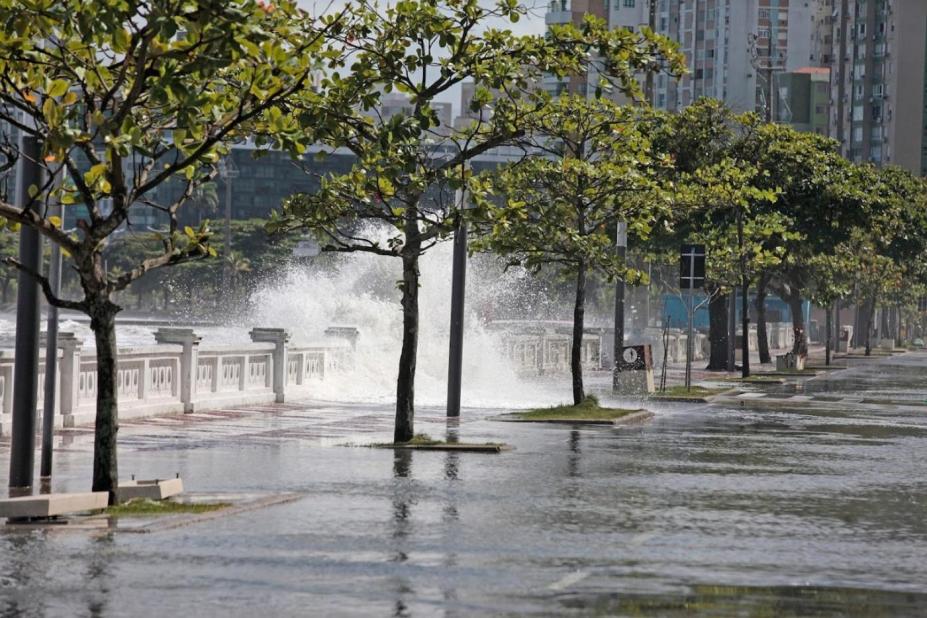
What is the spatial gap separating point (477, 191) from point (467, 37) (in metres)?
2.78

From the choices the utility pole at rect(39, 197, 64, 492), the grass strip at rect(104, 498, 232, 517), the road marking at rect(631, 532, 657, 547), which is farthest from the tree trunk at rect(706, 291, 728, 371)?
the road marking at rect(631, 532, 657, 547)

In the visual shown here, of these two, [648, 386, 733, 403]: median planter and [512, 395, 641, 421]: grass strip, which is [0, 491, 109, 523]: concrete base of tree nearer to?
[512, 395, 641, 421]: grass strip

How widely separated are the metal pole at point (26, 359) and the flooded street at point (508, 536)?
40.1 inches

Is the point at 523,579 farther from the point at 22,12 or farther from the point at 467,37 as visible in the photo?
the point at 467,37

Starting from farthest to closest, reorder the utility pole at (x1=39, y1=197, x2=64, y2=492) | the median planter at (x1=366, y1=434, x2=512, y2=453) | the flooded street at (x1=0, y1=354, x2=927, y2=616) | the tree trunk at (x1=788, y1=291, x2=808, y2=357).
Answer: the tree trunk at (x1=788, y1=291, x2=808, y2=357) → the median planter at (x1=366, y1=434, x2=512, y2=453) → the utility pole at (x1=39, y1=197, x2=64, y2=492) → the flooded street at (x1=0, y1=354, x2=927, y2=616)

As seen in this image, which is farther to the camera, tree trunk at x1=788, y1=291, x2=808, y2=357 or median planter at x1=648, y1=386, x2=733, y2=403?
tree trunk at x1=788, y1=291, x2=808, y2=357

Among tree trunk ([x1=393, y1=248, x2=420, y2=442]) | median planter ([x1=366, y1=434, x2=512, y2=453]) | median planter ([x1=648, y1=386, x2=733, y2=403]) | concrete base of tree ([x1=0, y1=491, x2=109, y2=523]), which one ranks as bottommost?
concrete base of tree ([x1=0, y1=491, x2=109, y2=523])

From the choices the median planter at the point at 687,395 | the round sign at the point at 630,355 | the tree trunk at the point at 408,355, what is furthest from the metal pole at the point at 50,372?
the round sign at the point at 630,355

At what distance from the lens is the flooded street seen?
433 inches

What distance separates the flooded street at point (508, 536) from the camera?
11.0 metres

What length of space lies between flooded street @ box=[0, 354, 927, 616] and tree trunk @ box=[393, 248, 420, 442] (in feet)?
4.30

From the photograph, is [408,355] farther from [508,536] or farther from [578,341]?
[508,536]

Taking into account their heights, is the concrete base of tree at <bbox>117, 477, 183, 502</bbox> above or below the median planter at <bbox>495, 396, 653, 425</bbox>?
below

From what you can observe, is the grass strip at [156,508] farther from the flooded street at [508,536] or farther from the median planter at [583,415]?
the median planter at [583,415]
